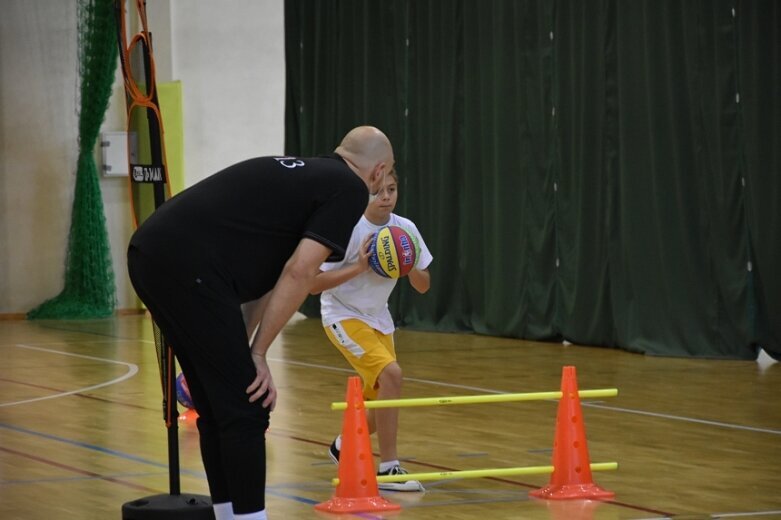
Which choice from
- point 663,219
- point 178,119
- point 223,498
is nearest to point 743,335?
point 663,219

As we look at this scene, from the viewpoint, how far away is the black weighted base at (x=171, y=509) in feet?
14.4

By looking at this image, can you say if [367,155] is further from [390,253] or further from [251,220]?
[390,253]

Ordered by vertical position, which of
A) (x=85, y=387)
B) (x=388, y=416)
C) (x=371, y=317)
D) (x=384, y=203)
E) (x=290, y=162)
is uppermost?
(x=290, y=162)

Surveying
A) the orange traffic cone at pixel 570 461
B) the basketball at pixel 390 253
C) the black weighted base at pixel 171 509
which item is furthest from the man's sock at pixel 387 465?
the black weighted base at pixel 171 509

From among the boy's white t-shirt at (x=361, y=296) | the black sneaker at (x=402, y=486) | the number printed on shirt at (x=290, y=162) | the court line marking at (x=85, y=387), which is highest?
the number printed on shirt at (x=290, y=162)

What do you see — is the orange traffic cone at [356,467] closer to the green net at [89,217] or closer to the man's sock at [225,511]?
the man's sock at [225,511]

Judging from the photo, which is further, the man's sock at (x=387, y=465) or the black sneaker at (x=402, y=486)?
the man's sock at (x=387, y=465)

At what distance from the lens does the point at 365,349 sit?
5.44m

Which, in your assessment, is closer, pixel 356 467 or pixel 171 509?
pixel 171 509

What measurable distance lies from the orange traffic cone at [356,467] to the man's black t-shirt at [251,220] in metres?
1.35

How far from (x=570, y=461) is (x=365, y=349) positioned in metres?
1.00

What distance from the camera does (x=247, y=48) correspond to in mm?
16719

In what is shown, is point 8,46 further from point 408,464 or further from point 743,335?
point 408,464

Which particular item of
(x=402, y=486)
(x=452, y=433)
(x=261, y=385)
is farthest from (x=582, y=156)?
(x=261, y=385)
